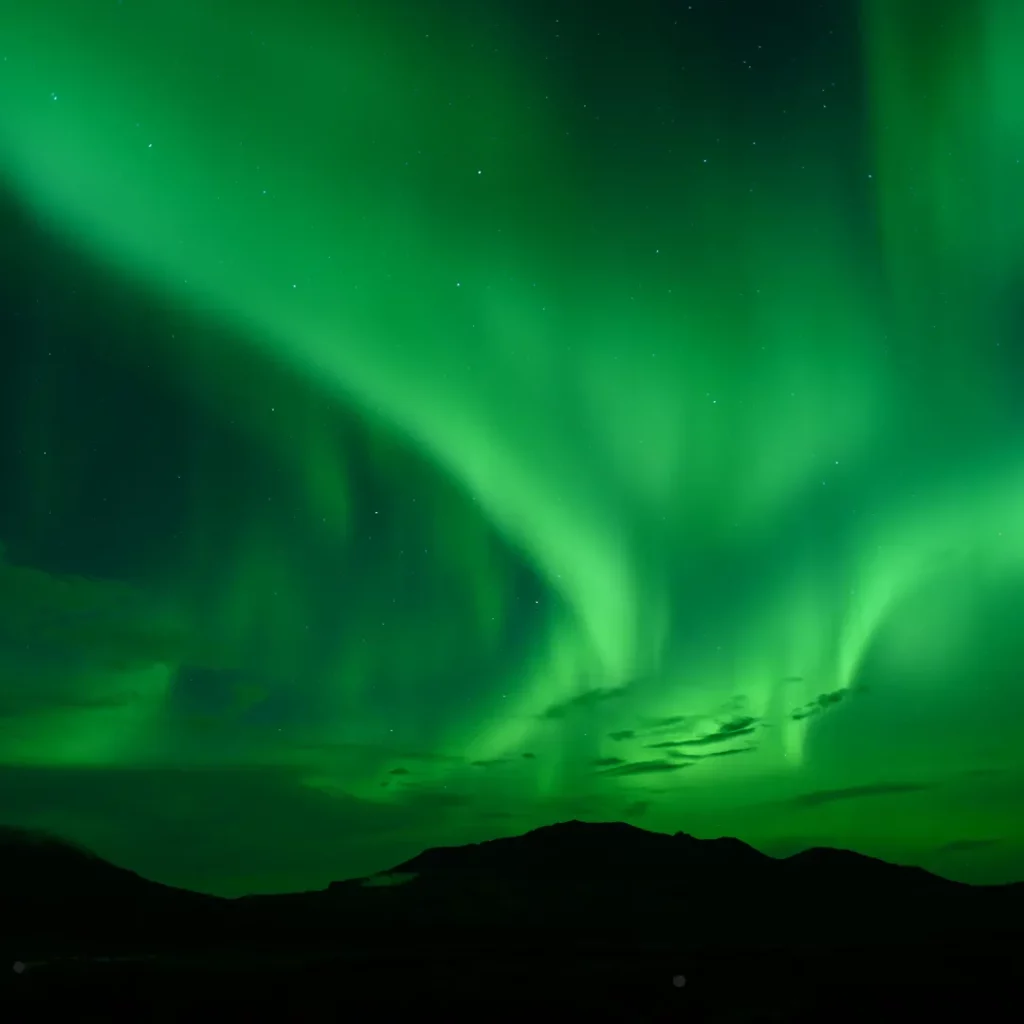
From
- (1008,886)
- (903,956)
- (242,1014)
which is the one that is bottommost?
(242,1014)

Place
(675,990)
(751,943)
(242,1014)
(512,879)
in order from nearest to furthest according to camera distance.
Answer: (242,1014), (675,990), (751,943), (512,879)

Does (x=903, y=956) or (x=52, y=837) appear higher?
(x=52, y=837)

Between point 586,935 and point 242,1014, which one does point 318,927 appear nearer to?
point 586,935

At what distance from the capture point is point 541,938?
85.2m

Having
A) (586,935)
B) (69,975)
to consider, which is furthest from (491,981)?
(586,935)

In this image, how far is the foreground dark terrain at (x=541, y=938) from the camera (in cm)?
3838

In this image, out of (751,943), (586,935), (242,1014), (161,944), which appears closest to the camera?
(242,1014)

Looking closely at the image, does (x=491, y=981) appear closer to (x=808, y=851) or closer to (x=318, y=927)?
(x=318, y=927)

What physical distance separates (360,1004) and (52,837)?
7747 centimetres

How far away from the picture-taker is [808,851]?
375 ft

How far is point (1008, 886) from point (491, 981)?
221ft

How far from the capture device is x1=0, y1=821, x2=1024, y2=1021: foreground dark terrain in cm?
3838

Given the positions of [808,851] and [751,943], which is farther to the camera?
[808,851]

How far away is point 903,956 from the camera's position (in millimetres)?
52594
